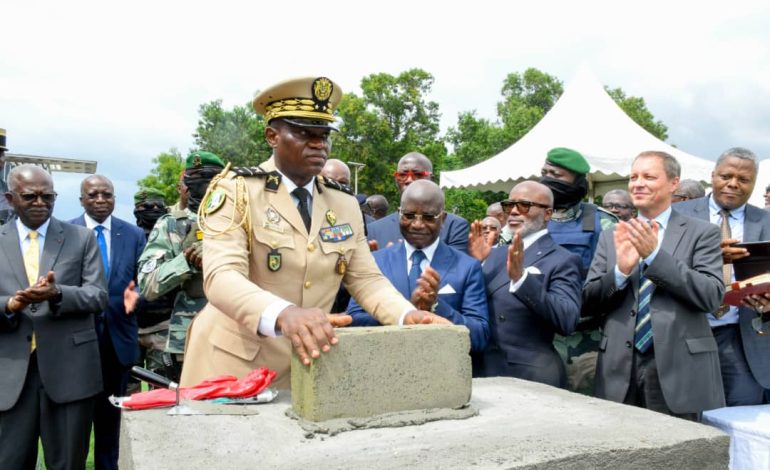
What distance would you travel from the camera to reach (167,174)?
4144 cm

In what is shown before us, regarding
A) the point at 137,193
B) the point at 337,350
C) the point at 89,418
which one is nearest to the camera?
the point at 337,350

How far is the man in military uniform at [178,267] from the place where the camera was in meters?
4.19

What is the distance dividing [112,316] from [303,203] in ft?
9.98

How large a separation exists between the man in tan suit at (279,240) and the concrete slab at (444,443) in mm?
349

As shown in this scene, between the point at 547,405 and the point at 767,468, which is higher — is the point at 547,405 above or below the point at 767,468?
above

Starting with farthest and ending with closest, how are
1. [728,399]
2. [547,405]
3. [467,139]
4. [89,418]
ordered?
[467,139] < [89,418] < [728,399] < [547,405]

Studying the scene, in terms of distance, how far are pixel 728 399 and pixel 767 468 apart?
3.07 ft

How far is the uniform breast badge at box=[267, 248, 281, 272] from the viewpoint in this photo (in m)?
2.59

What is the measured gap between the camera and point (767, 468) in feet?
10.4

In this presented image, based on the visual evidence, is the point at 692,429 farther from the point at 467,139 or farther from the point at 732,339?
the point at 467,139

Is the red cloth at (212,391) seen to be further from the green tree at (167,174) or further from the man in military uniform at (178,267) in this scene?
the green tree at (167,174)

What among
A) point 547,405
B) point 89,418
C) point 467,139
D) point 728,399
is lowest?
point 89,418

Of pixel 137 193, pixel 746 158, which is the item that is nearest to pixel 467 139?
pixel 137 193

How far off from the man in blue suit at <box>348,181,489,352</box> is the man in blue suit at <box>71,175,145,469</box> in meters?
2.40
